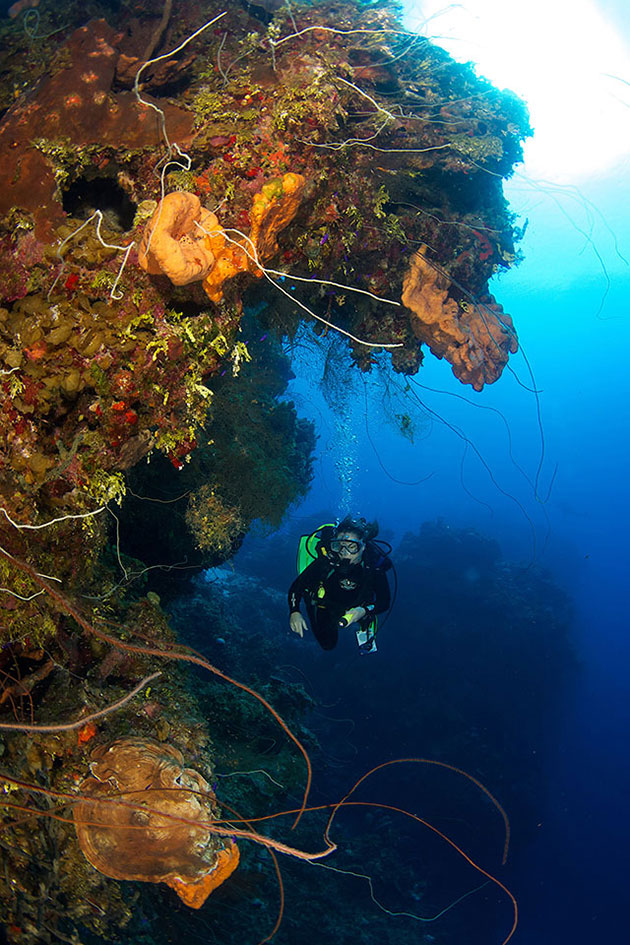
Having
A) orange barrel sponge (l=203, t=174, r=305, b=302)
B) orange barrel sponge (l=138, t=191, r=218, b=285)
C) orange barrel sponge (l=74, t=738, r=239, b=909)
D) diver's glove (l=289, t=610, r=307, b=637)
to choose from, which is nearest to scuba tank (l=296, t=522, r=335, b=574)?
diver's glove (l=289, t=610, r=307, b=637)

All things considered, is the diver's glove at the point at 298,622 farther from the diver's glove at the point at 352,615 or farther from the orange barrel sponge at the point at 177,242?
the orange barrel sponge at the point at 177,242

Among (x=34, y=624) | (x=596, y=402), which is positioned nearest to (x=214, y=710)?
(x=34, y=624)

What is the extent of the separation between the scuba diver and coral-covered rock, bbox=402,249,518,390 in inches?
109

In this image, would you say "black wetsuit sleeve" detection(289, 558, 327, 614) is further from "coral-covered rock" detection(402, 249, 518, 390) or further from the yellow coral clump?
"coral-covered rock" detection(402, 249, 518, 390)

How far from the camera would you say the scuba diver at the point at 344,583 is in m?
6.22

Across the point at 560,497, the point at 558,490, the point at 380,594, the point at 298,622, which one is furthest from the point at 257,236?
the point at 558,490

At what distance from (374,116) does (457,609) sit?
19.5 m

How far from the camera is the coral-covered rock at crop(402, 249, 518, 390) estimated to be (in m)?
5.11

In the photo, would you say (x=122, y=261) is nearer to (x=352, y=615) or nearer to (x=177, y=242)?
(x=177, y=242)

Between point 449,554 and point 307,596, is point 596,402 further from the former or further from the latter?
point 307,596

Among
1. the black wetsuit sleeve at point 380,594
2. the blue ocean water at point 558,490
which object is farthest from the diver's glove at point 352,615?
the blue ocean water at point 558,490

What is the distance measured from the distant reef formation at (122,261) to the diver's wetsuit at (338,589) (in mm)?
3087

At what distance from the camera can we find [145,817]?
257 centimetres

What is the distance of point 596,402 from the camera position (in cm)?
5678
